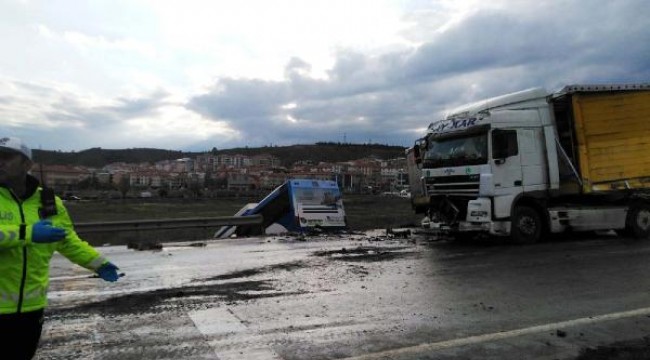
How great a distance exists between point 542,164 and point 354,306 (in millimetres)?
8136

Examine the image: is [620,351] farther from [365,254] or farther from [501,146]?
[501,146]

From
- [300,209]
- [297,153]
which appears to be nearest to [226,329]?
[300,209]

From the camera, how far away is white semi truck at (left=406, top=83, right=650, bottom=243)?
12453 millimetres

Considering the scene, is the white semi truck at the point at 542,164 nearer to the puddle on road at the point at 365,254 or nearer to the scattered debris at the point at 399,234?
the scattered debris at the point at 399,234

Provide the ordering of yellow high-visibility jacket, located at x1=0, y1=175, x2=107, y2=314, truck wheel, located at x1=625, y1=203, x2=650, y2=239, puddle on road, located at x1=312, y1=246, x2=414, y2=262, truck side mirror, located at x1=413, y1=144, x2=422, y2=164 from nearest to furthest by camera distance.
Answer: yellow high-visibility jacket, located at x1=0, y1=175, x2=107, y2=314
puddle on road, located at x1=312, y1=246, x2=414, y2=262
truck wheel, located at x1=625, y1=203, x2=650, y2=239
truck side mirror, located at x1=413, y1=144, x2=422, y2=164

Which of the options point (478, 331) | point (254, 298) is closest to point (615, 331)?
point (478, 331)

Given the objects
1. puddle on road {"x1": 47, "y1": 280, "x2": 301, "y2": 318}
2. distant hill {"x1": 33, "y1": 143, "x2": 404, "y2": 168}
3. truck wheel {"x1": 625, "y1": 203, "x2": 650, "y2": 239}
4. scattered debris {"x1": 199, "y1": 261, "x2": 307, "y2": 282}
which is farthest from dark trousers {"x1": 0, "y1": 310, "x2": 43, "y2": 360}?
distant hill {"x1": 33, "y1": 143, "x2": 404, "y2": 168}

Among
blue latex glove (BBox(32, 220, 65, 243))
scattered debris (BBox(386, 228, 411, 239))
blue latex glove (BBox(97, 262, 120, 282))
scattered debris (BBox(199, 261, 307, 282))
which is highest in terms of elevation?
blue latex glove (BBox(32, 220, 65, 243))

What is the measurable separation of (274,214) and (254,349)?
13005mm

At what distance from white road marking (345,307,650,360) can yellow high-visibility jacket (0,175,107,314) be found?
2.57 m

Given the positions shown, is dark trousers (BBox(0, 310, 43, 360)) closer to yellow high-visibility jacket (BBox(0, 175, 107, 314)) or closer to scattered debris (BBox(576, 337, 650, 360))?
yellow high-visibility jacket (BBox(0, 175, 107, 314))

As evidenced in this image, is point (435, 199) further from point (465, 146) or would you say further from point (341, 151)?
point (341, 151)

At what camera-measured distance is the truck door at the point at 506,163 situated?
12352 millimetres

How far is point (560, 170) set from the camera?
13.3 metres
